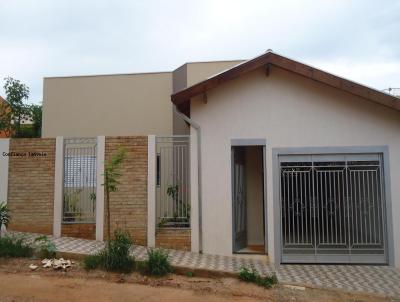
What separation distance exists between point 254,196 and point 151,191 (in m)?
2.80

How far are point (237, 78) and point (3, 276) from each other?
6.37 metres

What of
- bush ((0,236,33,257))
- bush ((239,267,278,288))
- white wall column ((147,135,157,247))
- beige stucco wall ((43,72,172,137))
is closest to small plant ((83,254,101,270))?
bush ((0,236,33,257))

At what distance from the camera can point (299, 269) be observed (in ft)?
26.6

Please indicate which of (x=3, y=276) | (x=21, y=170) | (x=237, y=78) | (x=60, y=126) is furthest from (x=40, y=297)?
(x=60, y=126)

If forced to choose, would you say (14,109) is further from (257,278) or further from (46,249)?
(257,278)

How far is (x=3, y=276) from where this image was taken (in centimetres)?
684

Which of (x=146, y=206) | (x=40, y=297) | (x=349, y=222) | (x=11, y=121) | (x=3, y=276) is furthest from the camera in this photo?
(x=11, y=121)

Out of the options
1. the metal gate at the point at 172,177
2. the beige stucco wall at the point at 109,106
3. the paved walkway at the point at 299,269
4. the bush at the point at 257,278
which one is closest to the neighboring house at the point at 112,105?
the beige stucco wall at the point at 109,106

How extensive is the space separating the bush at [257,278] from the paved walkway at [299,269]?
22cm

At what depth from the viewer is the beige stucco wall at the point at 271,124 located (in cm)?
869

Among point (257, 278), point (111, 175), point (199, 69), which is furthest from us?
point (199, 69)

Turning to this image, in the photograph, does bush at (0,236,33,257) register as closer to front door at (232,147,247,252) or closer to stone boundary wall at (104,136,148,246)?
stone boundary wall at (104,136,148,246)

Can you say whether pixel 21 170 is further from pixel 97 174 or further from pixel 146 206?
pixel 146 206

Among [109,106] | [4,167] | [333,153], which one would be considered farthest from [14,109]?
[333,153]
